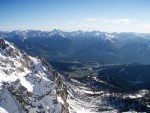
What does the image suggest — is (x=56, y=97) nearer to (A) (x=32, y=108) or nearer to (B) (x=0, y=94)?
(A) (x=32, y=108)

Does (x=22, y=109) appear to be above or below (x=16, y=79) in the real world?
below

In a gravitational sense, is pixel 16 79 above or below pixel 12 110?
above

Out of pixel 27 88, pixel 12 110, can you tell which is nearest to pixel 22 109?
pixel 12 110

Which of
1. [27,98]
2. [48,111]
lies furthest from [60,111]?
[27,98]

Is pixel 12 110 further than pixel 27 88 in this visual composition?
No

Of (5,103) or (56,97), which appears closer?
(5,103)

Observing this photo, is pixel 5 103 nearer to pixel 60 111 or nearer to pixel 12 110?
pixel 12 110

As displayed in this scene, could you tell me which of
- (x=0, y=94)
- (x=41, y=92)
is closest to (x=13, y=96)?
(x=0, y=94)
